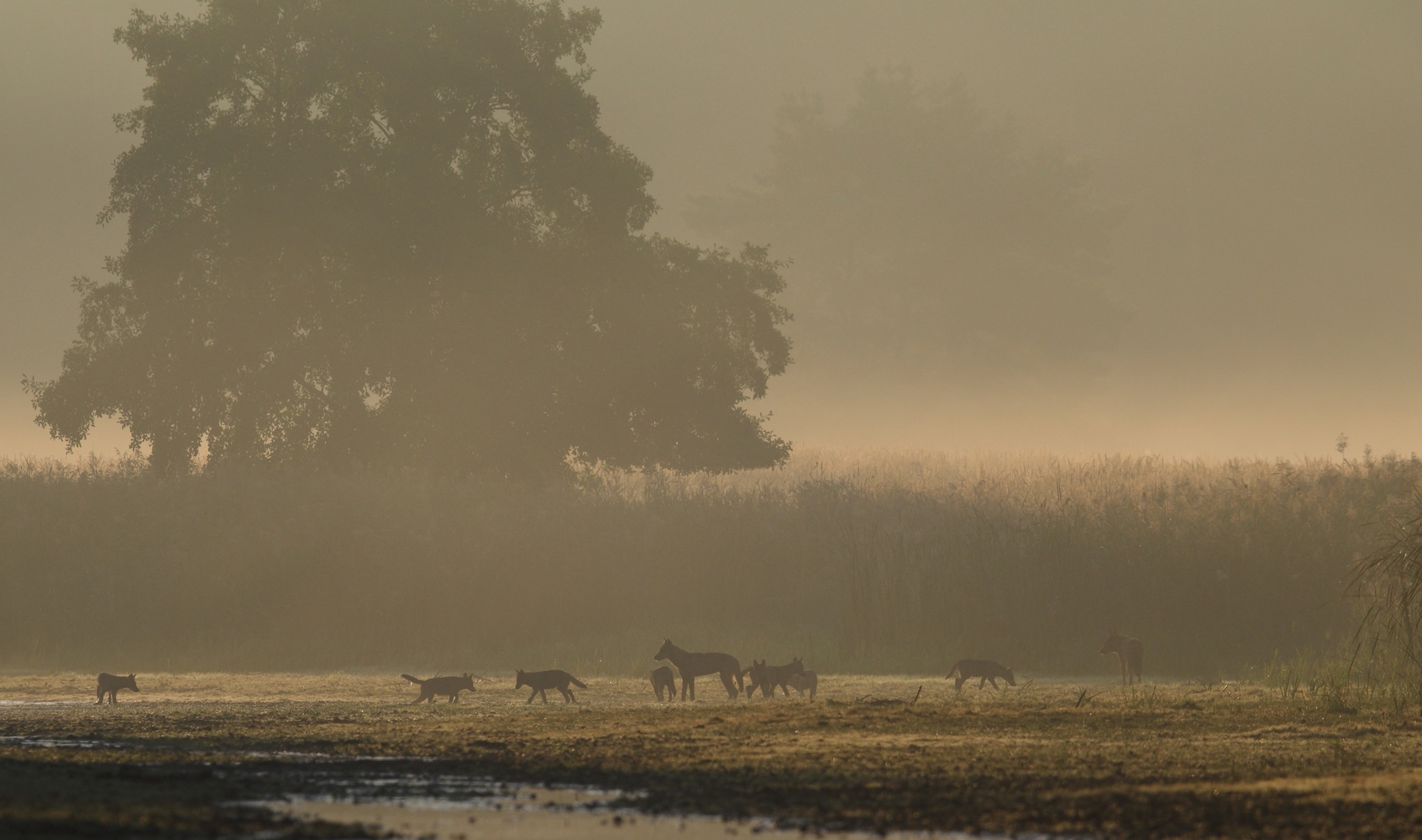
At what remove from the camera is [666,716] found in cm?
1346

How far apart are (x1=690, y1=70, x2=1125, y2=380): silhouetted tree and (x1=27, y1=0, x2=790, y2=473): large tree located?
157 feet

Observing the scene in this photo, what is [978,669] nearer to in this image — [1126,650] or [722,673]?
[1126,650]

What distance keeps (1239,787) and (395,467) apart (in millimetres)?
22040

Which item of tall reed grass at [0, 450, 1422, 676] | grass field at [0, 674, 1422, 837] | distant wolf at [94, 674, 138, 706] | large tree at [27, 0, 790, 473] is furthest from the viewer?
large tree at [27, 0, 790, 473]

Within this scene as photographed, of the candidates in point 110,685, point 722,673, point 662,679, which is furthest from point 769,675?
point 110,685

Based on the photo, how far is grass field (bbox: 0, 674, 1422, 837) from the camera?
26.8 feet

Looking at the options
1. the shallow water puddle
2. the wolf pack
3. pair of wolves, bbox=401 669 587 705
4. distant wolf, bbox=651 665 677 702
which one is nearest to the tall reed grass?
the wolf pack

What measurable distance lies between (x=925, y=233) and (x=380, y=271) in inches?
2027

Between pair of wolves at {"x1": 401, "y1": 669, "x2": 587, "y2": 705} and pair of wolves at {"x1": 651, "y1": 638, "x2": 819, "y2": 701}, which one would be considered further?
pair of wolves at {"x1": 401, "y1": 669, "x2": 587, "y2": 705}

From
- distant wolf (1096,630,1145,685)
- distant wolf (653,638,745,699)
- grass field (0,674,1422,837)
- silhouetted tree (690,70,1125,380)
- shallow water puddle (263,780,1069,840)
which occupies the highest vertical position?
silhouetted tree (690,70,1125,380)

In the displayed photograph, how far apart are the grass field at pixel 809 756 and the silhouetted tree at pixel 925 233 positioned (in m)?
62.2

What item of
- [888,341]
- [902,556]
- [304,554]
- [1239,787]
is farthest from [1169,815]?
[888,341]

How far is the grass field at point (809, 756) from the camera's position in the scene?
8180 mm

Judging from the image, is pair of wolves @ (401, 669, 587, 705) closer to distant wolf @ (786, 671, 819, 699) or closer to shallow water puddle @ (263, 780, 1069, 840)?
distant wolf @ (786, 671, 819, 699)
